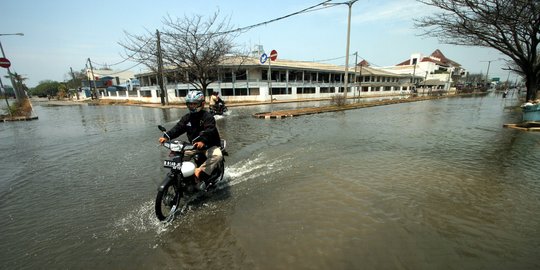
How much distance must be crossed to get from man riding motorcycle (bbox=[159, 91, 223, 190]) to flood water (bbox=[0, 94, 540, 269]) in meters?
0.65

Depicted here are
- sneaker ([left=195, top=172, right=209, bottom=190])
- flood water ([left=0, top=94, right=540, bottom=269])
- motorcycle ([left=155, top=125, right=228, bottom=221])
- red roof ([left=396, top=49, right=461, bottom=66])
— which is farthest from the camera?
red roof ([left=396, top=49, right=461, bottom=66])

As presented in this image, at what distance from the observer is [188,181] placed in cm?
438

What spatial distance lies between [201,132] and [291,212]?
2.16 m

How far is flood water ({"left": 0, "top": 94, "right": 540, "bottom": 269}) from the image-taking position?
313 centimetres

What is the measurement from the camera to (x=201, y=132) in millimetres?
4500

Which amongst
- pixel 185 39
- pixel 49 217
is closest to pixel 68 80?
pixel 185 39

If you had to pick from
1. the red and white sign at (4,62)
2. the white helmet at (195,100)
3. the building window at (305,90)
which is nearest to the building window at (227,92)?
the building window at (305,90)

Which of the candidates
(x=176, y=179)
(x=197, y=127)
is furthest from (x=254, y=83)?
(x=176, y=179)

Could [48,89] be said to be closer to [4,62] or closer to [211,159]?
[4,62]

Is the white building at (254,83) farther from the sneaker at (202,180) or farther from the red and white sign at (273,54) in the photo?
the sneaker at (202,180)

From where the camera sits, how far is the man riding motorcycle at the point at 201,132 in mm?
4508

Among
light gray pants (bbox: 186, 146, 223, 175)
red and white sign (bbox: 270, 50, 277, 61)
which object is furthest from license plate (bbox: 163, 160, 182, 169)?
red and white sign (bbox: 270, 50, 277, 61)

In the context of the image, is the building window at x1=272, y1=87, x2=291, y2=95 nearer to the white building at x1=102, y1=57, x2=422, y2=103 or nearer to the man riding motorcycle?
the white building at x1=102, y1=57, x2=422, y2=103

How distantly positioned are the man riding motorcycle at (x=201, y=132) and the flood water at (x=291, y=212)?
2.12 ft
